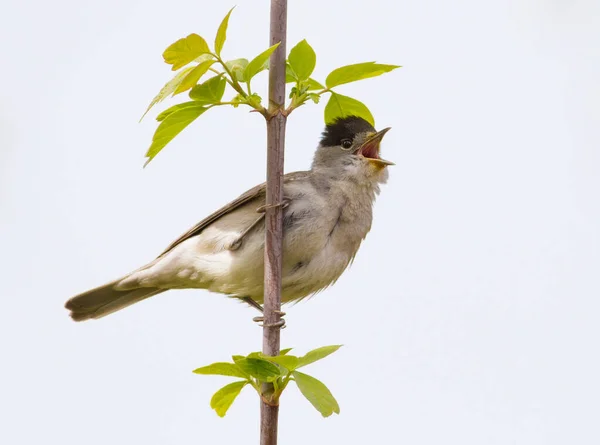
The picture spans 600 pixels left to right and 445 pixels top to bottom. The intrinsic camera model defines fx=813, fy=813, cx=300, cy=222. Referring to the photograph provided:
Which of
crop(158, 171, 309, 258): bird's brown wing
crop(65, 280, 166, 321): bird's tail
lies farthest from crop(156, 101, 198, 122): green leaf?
crop(65, 280, 166, 321): bird's tail

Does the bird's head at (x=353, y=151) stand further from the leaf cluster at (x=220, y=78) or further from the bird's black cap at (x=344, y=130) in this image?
the leaf cluster at (x=220, y=78)

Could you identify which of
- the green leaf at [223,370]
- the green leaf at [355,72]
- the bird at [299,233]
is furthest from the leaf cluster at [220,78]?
the bird at [299,233]

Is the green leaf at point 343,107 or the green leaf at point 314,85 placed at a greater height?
the green leaf at point 343,107

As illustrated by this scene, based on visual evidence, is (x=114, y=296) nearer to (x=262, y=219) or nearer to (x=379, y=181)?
(x=262, y=219)

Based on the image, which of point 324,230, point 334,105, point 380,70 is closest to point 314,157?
point 324,230

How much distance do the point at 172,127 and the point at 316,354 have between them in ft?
3.04

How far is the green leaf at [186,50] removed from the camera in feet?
8.84

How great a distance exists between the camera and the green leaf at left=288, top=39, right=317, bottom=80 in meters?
2.99

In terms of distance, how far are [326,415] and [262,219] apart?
265cm

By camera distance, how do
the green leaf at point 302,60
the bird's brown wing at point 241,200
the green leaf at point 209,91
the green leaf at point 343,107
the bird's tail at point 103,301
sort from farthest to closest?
the bird's tail at point 103,301 → the bird's brown wing at point 241,200 → the green leaf at point 343,107 → the green leaf at point 302,60 → the green leaf at point 209,91

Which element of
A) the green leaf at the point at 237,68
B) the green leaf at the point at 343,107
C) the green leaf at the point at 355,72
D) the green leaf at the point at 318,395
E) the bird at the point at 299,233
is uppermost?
the bird at the point at 299,233

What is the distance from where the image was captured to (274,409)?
2.81 meters

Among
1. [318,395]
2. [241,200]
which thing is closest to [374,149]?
[241,200]

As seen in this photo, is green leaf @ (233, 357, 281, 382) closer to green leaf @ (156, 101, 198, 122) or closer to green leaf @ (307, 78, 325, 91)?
green leaf @ (156, 101, 198, 122)
